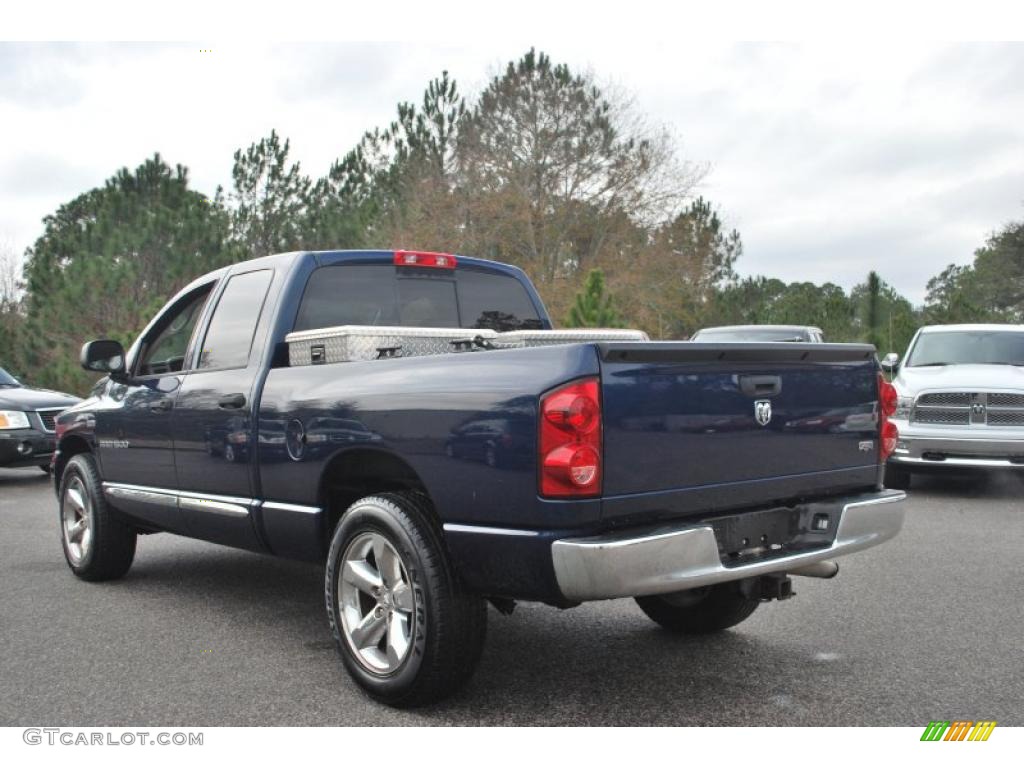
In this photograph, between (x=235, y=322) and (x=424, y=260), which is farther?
(x=424, y=260)

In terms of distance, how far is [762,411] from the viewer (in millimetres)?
3953

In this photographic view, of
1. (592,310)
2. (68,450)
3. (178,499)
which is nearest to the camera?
(178,499)

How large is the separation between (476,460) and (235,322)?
2243 millimetres

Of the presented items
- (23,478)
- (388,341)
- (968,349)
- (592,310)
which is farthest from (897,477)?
(592,310)

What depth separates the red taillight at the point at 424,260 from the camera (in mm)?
5500

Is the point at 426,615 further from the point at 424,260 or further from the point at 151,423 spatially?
the point at 151,423

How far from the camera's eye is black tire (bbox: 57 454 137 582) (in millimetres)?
6402

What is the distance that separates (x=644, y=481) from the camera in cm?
357

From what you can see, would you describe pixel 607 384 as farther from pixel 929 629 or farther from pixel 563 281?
pixel 563 281

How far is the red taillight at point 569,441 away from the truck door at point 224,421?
193 cm

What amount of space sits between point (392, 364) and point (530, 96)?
32827mm

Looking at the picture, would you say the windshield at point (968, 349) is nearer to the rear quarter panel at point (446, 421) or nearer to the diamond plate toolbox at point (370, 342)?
the diamond plate toolbox at point (370, 342)
